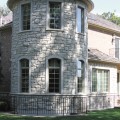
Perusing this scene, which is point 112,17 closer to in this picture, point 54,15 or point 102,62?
point 102,62

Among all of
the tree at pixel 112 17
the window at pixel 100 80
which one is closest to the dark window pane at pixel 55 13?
the window at pixel 100 80

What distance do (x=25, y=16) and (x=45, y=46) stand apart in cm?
253

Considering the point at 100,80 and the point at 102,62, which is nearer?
the point at 102,62

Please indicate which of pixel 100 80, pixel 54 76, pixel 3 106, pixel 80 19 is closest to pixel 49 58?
pixel 54 76

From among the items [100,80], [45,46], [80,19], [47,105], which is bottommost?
[47,105]

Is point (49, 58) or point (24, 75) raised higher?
point (49, 58)

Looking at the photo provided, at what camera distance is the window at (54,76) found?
1916 centimetres

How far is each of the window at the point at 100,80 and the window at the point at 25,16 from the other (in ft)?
20.6

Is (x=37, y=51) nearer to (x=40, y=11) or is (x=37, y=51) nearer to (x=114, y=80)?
(x=40, y=11)

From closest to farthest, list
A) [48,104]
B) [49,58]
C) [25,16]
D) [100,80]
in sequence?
1. [48,104]
2. [49,58]
3. [25,16]
4. [100,80]

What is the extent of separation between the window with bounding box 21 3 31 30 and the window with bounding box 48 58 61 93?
283 centimetres

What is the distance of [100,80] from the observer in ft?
79.3

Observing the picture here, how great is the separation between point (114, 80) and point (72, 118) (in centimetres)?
985

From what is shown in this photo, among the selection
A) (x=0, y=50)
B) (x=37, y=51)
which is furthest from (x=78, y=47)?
(x=0, y=50)
